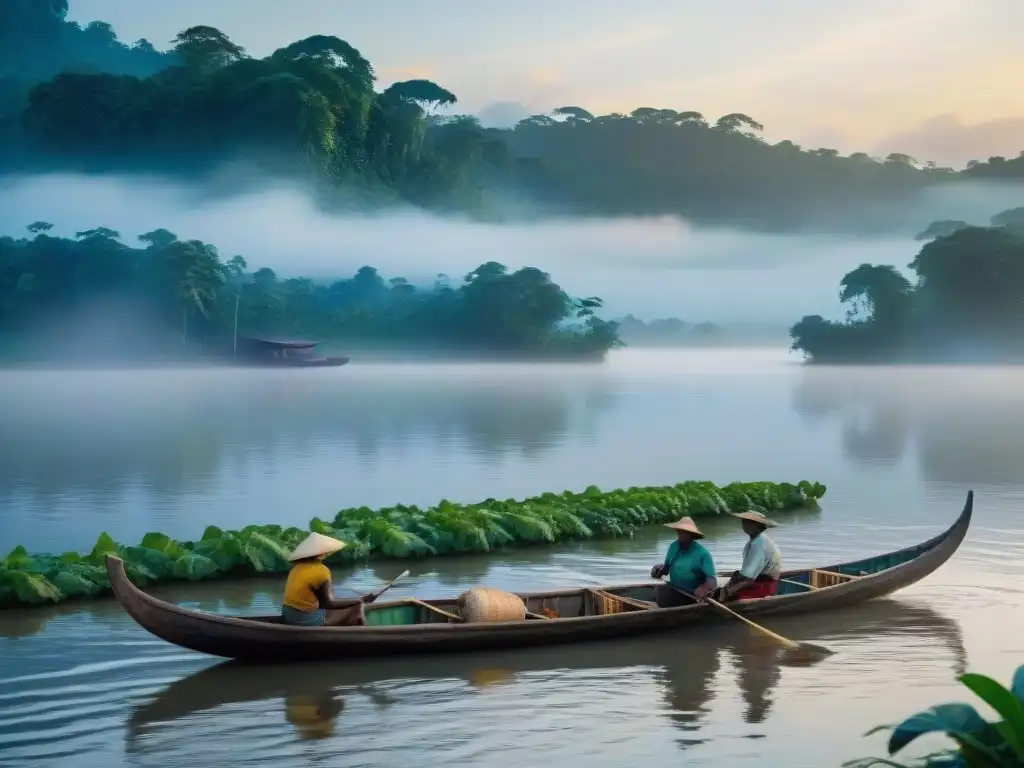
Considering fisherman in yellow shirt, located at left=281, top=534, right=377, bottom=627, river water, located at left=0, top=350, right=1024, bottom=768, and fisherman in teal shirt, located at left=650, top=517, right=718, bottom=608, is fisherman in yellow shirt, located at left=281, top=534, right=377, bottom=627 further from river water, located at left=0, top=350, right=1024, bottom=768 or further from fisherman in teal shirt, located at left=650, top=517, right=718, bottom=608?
fisherman in teal shirt, located at left=650, top=517, right=718, bottom=608

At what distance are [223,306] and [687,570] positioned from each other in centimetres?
10689

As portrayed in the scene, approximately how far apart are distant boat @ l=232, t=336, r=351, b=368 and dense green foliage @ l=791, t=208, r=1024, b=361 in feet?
169

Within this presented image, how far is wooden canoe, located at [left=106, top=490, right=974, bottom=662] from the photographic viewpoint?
984 cm

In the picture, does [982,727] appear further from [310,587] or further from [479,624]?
[310,587]

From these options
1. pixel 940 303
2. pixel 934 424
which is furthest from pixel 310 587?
pixel 940 303

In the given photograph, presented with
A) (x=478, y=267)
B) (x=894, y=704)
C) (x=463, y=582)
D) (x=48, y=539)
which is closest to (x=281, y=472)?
(x=48, y=539)

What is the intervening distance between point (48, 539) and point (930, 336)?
124 m

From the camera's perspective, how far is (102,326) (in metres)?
112

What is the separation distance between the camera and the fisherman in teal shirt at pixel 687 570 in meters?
11.5

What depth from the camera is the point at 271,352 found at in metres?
116

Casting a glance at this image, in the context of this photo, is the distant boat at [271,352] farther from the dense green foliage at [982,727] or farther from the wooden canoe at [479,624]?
the dense green foliage at [982,727]

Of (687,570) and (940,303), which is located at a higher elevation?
(940,303)

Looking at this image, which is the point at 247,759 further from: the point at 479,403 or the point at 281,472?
the point at 479,403

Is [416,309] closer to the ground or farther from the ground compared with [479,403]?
farther from the ground
